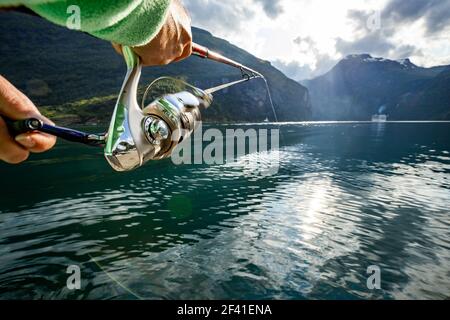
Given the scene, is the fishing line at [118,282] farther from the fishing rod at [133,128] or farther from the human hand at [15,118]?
the human hand at [15,118]

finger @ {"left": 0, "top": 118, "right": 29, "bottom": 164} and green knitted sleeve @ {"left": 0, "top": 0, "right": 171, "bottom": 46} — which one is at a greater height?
green knitted sleeve @ {"left": 0, "top": 0, "right": 171, "bottom": 46}

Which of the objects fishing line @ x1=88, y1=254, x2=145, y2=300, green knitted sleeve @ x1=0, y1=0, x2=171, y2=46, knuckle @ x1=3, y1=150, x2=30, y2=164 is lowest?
fishing line @ x1=88, y1=254, x2=145, y2=300

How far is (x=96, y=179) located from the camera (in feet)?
92.8

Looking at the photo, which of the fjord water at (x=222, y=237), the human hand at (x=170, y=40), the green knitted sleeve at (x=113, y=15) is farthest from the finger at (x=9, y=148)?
the fjord water at (x=222, y=237)

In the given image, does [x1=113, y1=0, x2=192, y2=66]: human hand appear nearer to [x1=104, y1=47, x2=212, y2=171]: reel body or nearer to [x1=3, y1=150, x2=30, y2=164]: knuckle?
[x1=104, y1=47, x2=212, y2=171]: reel body

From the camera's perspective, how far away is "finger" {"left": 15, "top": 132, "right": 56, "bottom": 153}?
1852 mm

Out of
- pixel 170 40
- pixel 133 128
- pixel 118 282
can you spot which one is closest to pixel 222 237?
pixel 118 282

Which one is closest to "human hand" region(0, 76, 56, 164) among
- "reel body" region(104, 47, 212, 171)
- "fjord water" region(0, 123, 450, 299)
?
"reel body" region(104, 47, 212, 171)

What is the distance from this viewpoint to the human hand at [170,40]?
7.11 feet

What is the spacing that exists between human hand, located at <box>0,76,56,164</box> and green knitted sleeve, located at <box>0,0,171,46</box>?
1.96 feet

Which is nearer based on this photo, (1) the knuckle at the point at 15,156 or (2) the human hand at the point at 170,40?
(1) the knuckle at the point at 15,156

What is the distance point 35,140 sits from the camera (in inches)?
76.5

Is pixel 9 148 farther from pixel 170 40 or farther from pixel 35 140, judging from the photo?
pixel 170 40
